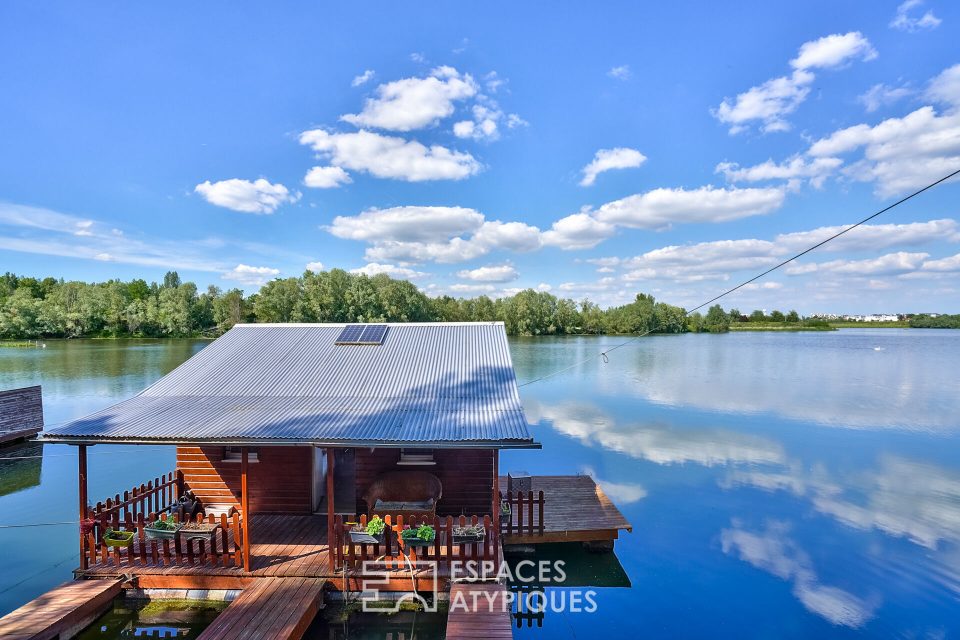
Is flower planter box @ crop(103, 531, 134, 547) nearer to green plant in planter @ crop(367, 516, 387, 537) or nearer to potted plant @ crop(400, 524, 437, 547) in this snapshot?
green plant in planter @ crop(367, 516, 387, 537)

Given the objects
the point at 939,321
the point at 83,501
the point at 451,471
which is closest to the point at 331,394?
the point at 451,471

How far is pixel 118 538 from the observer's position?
25.4 feet

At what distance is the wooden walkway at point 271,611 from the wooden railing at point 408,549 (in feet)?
1.92

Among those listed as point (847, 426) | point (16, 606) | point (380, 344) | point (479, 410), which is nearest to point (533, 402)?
point (847, 426)

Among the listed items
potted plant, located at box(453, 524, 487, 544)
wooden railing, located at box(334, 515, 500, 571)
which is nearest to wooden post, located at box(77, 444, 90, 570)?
wooden railing, located at box(334, 515, 500, 571)

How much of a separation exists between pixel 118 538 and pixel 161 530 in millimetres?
730

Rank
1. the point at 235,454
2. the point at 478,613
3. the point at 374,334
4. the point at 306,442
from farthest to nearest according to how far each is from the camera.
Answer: the point at 374,334, the point at 235,454, the point at 306,442, the point at 478,613

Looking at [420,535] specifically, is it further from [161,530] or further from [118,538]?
[118,538]

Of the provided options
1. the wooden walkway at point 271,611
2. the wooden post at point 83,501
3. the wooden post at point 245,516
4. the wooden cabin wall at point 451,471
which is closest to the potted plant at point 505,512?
the wooden cabin wall at point 451,471

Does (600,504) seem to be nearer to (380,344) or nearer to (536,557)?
(536,557)

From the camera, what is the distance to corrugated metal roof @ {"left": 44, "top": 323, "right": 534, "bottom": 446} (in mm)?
7531

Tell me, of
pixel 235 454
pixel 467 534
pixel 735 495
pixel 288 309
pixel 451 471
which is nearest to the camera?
pixel 467 534

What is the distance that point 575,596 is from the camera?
8914mm

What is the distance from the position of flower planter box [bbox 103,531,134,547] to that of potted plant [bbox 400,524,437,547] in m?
4.50
